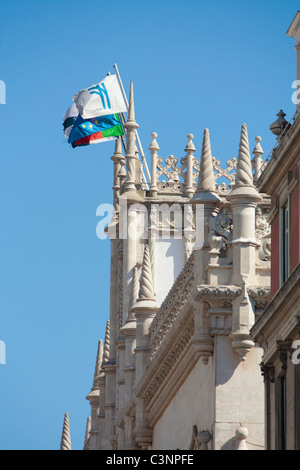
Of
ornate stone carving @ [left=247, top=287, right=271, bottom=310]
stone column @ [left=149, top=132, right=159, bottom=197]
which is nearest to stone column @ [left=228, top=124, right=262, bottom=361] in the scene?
ornate stone carving @ [left=247, top=287, right=271, bottom=310]

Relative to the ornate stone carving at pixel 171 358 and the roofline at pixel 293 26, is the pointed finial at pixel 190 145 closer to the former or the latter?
the ornate stone carving at pixel 171 358

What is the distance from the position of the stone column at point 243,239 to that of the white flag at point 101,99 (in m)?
28.8

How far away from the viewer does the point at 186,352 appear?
152 feet

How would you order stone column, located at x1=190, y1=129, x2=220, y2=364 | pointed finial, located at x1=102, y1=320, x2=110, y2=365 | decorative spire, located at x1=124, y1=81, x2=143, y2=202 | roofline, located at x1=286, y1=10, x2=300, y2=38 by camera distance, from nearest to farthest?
1. roofline, located at x1=286, y1=10, x2=300, y2=38
2. stone column, located at x1=190, y1=129, x2=220, y2=364
3. decorative spire, located at x1=124, y1=81, x2=143, y2=202
4. pointed finial, located at x1=102, y1=320, x2=110, y2=365

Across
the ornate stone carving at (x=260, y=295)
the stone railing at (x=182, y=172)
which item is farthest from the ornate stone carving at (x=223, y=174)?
the ornate stone carving at (x=260, y=295)

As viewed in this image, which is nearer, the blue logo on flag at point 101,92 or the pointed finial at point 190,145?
the pointed finial at point 190,145

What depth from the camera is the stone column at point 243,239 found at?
41594 mm

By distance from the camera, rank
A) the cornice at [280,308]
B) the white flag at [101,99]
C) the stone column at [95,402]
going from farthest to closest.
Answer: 1. the stone column at [95,402]
2. the white flag at [101,99]
3. the cornice at [280,308]

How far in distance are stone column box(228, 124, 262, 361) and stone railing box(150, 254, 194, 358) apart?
2283mm

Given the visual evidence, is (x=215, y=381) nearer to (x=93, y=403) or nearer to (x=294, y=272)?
(x=294, y=272)

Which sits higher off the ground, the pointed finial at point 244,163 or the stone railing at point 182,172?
the stone railing at point 182,172

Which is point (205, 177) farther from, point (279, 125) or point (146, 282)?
point (146, 282)

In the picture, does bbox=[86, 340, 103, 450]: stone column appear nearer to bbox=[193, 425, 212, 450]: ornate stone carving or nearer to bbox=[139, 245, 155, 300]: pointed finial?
bbox=[139, 245, 155, 300]: pointed finial

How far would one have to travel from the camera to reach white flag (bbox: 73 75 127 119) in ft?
232
